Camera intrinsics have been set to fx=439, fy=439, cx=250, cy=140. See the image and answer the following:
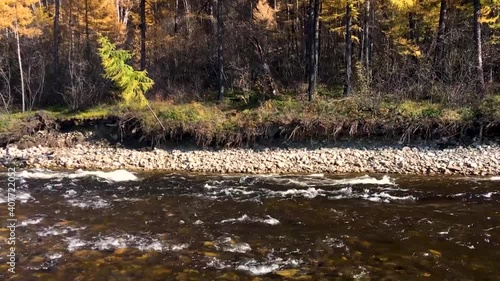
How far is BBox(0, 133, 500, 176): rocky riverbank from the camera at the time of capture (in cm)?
1592

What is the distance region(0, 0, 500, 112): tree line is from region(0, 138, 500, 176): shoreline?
3.88m

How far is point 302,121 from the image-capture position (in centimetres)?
1922

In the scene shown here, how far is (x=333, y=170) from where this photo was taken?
54.2ft

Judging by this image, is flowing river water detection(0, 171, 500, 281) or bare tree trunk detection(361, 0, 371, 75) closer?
flowing river water detection(0, 171, 500, 281)

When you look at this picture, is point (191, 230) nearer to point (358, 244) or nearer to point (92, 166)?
point (358, 244)

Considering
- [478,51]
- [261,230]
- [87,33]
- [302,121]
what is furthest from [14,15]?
[478,51]

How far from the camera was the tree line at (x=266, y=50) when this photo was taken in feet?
Result: 72.5

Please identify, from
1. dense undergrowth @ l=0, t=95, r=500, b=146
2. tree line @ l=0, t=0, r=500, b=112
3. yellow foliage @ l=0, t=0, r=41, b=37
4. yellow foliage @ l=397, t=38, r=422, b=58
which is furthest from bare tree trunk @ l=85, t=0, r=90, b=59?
yellow foliage @ l=397, t=38, r=422, b=58

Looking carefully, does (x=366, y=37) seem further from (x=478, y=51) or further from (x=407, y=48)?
(x=478, y=51)

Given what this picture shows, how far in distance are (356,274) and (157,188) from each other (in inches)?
345

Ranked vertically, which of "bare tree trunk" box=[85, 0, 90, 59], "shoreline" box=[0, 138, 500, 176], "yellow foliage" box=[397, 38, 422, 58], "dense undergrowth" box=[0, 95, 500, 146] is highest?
"bare tree trunk" box=[85, 0, 90, 59]

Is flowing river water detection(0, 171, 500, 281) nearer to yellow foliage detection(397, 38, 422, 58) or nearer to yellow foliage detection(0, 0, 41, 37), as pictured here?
yellow foliage detection(397, 38, 422, 58)

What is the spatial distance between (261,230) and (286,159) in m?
8.31

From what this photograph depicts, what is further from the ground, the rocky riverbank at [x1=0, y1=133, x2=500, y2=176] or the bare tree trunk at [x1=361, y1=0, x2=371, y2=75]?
the bare tree trunk at [x1=361, y1=0, x2=371, y2=75]
